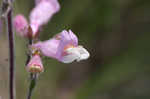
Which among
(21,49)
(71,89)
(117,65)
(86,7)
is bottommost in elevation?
(71,89)

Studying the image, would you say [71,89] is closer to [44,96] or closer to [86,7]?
[44,96]

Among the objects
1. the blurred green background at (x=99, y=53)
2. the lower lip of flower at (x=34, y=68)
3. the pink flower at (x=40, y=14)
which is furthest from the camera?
the blurred green background at (x=99, y=53)

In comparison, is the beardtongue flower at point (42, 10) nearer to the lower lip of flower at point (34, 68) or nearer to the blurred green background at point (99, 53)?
the lower lip of flower at point (34, 68)

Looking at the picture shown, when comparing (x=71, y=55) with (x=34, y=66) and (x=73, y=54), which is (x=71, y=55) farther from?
(x=34, y=66)

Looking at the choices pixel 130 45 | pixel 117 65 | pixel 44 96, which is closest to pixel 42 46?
pixel 44 96

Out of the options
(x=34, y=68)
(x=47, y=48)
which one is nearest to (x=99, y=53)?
(x=47, y=48)

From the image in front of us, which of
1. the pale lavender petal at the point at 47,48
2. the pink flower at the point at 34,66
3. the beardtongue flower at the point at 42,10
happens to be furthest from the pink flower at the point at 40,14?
the pink flower at the point at 34,66

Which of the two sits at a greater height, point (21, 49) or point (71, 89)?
point (21, 49)

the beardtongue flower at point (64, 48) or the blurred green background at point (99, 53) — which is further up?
the beardtongue flower at point (64, 48)
